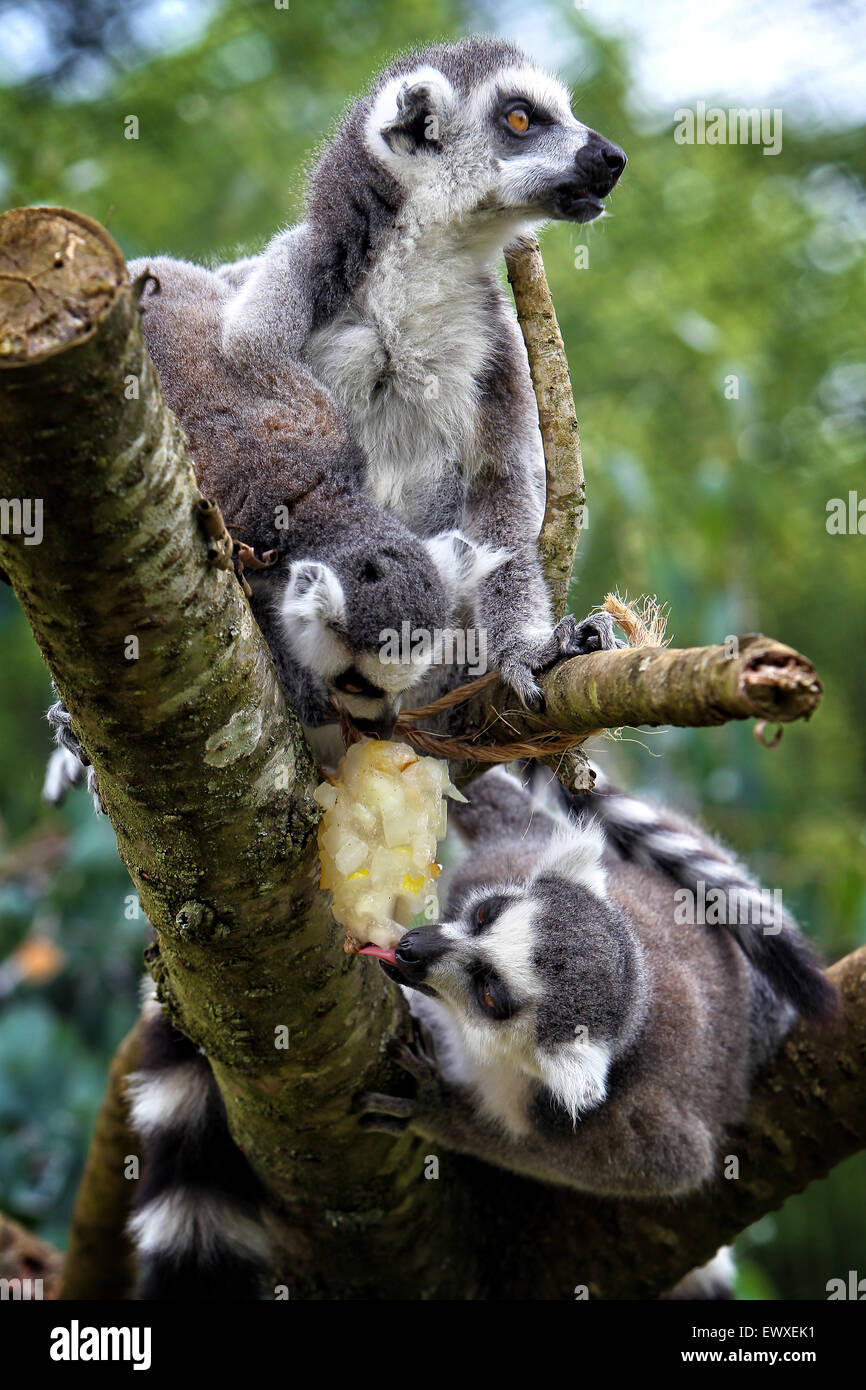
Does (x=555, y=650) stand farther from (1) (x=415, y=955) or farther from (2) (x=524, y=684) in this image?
(1) (x=415, y=955)

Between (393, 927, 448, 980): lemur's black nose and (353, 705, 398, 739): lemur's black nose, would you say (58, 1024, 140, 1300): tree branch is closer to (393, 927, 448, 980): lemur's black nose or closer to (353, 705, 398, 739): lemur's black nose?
(393, 927, 448, 980): lemur's black nose

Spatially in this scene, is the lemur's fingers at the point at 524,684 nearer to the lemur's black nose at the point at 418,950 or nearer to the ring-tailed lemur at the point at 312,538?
the ring-tailed lemur at the point at 312,538

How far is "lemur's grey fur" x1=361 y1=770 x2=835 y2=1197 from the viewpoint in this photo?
2578 millimetres

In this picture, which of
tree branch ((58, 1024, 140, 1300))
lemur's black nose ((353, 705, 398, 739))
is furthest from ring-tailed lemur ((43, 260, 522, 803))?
tree branch ((58, 1024, 140, 1300))

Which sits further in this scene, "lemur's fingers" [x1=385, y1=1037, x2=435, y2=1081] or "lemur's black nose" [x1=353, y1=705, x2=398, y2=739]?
"lemur's fingers" [x1=385, y1=1037, x2=435, y2=1081]

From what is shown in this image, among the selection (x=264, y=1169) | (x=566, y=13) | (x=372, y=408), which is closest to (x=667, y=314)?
(x=566, y=13)

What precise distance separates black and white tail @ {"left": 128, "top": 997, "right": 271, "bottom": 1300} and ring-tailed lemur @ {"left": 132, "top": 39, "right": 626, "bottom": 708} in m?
1.31

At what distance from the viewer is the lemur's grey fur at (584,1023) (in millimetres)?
2578

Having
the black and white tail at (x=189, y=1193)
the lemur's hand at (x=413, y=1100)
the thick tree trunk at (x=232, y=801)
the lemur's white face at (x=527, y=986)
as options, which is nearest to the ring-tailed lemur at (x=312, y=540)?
the thick tree trunk at (x=232, y=801)

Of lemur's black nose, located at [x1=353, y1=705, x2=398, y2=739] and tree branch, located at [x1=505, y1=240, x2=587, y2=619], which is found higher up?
tree branch, located at [x1=505, y1=240, x2=587, y2=619]

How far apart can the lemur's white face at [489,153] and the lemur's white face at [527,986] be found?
1560 mm

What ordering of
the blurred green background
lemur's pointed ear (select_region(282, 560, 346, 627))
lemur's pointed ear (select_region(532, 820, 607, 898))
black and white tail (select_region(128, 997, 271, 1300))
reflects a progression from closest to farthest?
1. lemur's pointed ear (select_region(282, 560, 346, 627))
2. black and white tail (select_region(128, 997, 271, 1300))
3. lemur's pointed ear (select_region(532, 820, 607, 898))
4. the blurred green background

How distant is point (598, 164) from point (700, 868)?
1683 mm

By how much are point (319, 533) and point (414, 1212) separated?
145 centimetres
